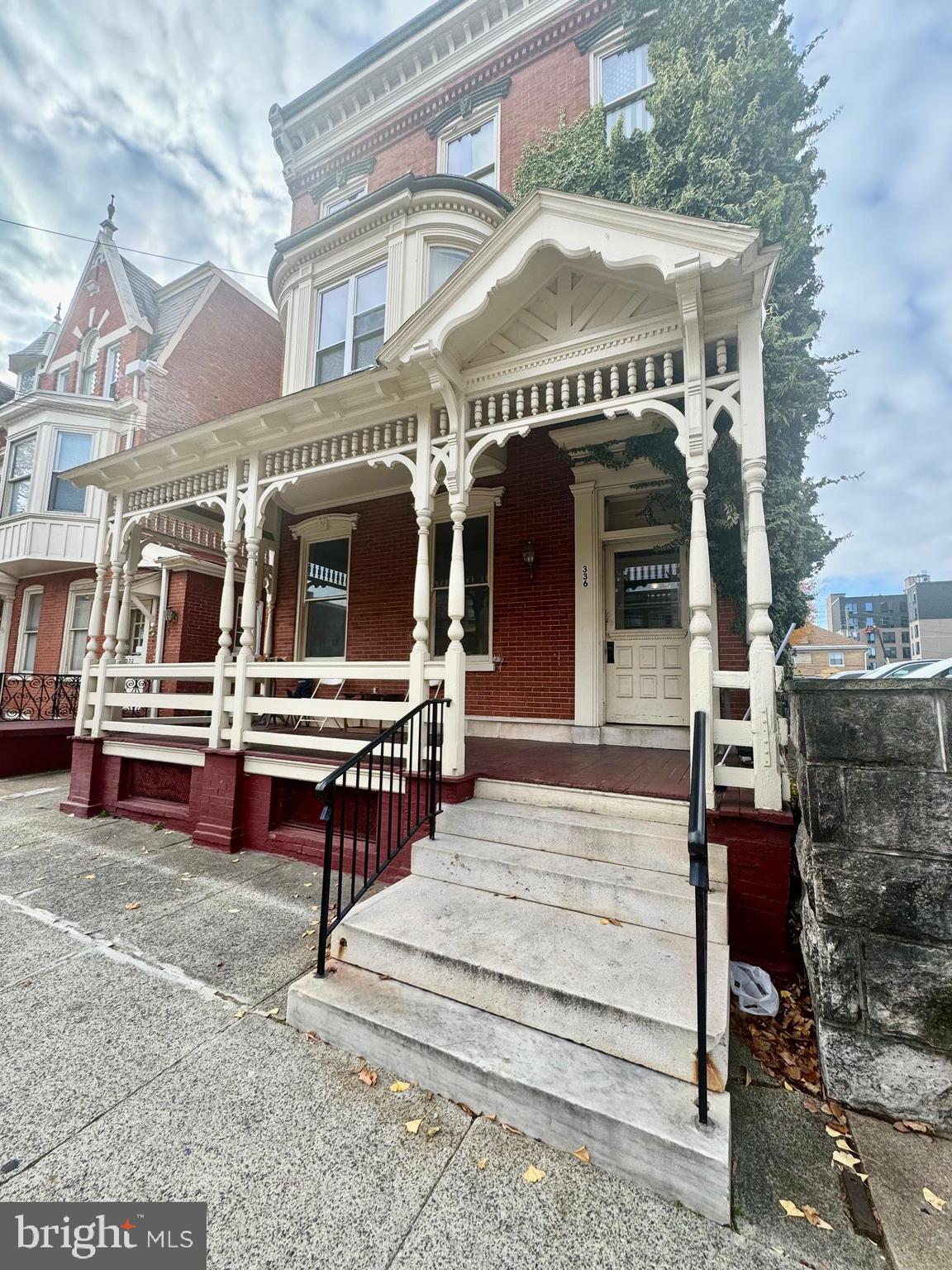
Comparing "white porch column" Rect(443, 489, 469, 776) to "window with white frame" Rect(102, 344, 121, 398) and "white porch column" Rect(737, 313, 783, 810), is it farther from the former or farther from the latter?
"window with white frame" Rect(102, 344, 121, 398)

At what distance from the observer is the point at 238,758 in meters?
5.15

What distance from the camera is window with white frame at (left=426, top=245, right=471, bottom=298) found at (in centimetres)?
729

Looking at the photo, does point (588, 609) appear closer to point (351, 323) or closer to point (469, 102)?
point (351, 323)

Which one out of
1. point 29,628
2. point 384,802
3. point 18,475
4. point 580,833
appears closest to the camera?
point 580,833

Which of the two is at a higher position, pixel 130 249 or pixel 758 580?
pixel 130 249

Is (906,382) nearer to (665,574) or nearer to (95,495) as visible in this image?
(665,574)

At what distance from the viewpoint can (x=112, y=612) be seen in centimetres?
661

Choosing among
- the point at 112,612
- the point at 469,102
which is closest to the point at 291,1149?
the point at 112,612

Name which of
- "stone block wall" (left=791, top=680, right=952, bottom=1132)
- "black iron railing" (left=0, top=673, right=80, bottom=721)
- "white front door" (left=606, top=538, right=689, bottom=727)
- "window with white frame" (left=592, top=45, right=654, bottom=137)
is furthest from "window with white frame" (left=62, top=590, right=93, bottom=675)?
"stone block wall" (left=791, top=680, right=952, bottom=1132)

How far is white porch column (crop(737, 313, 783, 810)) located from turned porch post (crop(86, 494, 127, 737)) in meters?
6.93

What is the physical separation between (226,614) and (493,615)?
3.14 meters

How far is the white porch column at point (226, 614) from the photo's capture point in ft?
17.5

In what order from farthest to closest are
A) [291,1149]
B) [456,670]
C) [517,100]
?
[517,100]
[456,670]
[291,1149]

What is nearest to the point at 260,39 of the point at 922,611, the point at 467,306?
the point at 467,306
